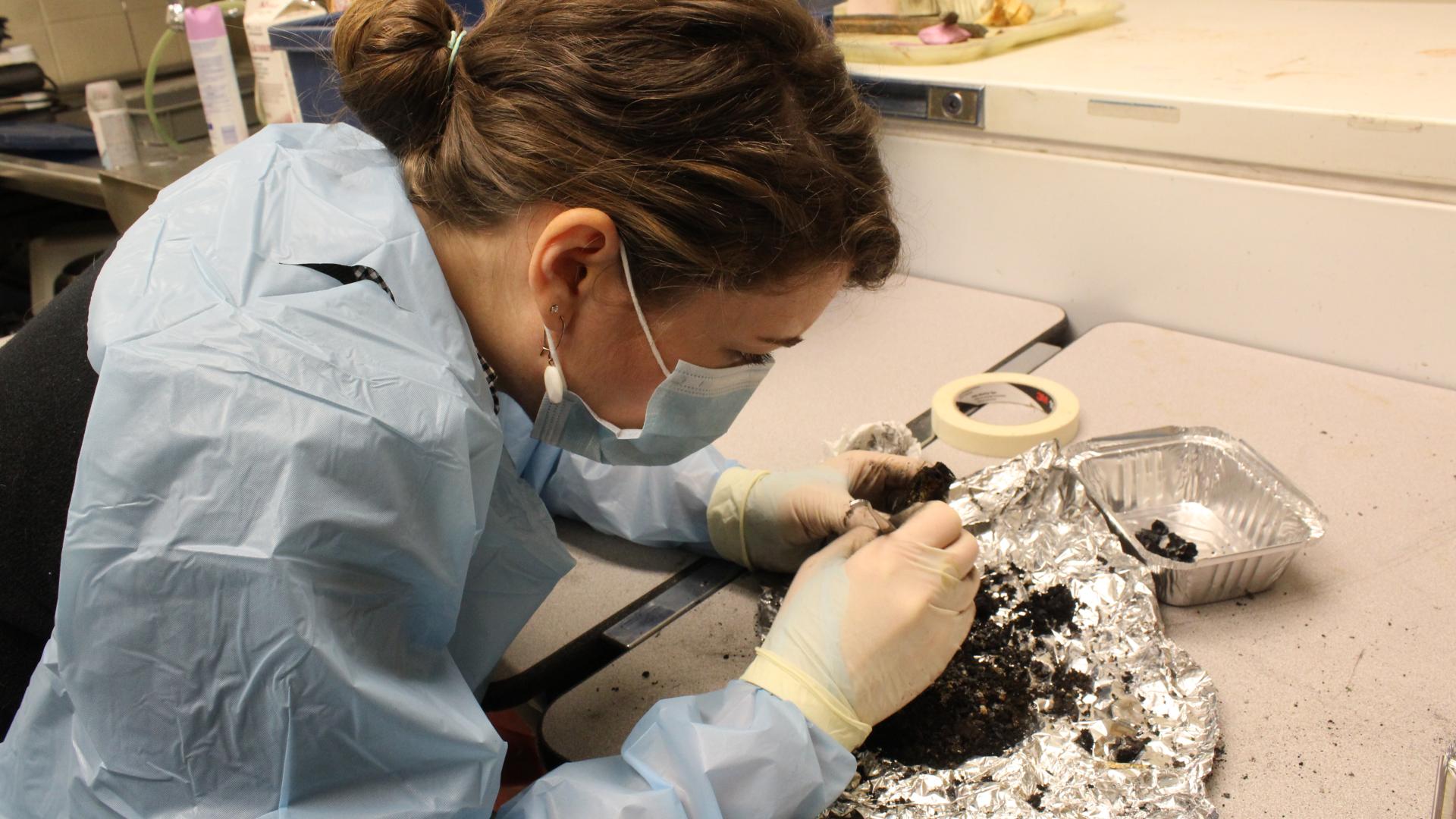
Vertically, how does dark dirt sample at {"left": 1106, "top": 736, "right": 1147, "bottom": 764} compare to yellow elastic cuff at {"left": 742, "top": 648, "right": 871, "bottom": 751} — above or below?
below

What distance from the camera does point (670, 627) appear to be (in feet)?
3.83

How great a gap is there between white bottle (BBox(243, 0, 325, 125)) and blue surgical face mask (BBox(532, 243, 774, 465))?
50.2 inches

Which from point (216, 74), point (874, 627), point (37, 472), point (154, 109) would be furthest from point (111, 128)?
point (874, 627)

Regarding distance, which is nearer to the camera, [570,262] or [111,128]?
[570,262]

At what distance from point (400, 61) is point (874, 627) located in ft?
2.22

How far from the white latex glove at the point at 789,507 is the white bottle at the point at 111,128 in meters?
2.08

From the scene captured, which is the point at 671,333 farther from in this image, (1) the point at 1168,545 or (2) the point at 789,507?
(1) the point at 1168,545

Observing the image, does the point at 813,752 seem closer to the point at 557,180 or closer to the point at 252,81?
the point at 557,180

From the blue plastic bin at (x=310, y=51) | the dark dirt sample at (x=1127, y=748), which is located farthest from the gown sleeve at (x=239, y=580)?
the blue plastic bin at (x=310, y=51)

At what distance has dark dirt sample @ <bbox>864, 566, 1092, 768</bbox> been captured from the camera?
0.97 meters

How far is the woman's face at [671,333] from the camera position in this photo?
918 mm

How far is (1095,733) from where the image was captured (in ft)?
3.08

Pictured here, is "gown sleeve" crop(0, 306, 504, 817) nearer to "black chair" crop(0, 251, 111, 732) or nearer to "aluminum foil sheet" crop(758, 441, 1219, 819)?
"black chair" crop(0, 251, 111, 732)

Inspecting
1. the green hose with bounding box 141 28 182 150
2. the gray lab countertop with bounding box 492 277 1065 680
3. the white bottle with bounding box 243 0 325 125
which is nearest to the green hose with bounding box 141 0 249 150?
the green hose with bounding box 141 28 182 150
